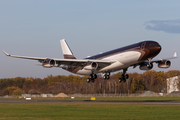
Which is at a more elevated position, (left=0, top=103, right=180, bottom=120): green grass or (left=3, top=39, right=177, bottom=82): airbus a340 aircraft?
(left=3, top=39, right=177, bottom=82): airbus a340 aircraft

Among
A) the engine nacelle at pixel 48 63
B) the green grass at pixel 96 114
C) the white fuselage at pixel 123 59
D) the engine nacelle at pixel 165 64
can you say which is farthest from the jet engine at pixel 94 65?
the green grass at pixel 96 114

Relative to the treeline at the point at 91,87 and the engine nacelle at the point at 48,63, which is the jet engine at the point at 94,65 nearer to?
the engine nacelle at the point at 48,63

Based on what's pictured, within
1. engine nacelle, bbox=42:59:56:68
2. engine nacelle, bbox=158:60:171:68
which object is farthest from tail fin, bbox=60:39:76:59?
engine nacelle, bbox=158:60:171:68

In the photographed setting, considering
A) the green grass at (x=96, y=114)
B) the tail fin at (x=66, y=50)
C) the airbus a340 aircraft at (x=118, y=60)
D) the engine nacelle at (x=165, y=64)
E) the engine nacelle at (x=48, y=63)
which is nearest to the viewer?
the green grass at (x=96, y=114)

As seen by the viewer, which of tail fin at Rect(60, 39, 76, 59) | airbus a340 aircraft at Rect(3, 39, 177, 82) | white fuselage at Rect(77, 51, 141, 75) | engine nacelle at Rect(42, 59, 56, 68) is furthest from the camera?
tail fin at Rect(60, 39, 76, 59)

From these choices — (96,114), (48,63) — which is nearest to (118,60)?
(48,63)

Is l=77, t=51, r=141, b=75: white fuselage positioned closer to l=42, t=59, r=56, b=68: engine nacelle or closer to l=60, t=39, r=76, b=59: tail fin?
l=42, t=59, r=56, b=68: engine nacelle

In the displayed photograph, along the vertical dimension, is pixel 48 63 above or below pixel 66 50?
below

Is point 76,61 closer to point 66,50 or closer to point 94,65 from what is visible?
point 94,65

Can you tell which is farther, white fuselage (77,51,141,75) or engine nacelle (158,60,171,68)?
engine nacelle (158,60,171,68)

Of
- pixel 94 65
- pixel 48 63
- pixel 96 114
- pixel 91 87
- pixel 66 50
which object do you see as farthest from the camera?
pixel 91 87

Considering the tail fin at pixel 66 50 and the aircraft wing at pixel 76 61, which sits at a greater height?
the tail fin at pixel 66 50

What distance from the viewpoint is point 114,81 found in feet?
553

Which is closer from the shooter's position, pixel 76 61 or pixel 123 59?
pixel 123 59
